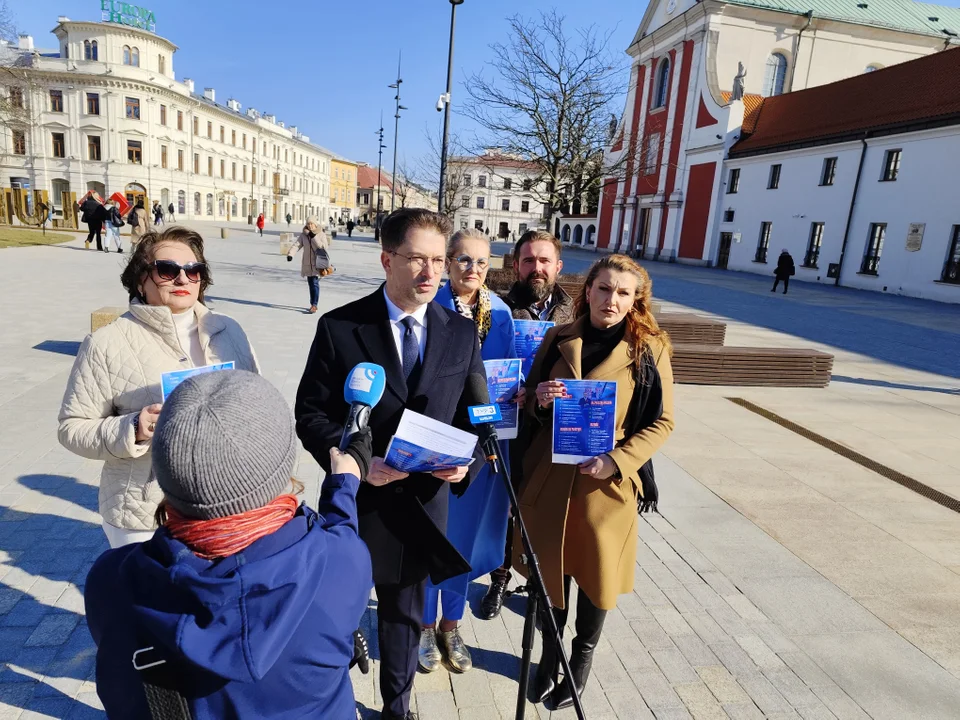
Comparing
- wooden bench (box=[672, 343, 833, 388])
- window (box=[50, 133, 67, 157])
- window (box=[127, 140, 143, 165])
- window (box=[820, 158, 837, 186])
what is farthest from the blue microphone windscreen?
window (box=[50, 133, 67, 157])

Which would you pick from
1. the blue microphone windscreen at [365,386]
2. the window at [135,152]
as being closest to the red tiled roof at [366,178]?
the window at [135,152]

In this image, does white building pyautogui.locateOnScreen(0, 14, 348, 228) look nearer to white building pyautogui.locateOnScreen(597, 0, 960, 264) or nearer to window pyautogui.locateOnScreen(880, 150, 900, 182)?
white building pyautogui.locateOnScreen(597, 0, 960, 264)

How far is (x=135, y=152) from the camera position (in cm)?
5484

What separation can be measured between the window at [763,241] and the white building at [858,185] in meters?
0.06

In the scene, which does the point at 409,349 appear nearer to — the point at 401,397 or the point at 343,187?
the point at 401,397

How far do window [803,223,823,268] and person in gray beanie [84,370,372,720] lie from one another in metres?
34.7

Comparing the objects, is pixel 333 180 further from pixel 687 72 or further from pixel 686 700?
pixel 686 700

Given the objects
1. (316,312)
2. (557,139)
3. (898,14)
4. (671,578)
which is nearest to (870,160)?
(557,139)

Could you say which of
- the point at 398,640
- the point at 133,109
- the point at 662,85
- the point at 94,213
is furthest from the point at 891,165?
the point at 133,109

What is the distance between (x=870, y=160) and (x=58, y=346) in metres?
32.4

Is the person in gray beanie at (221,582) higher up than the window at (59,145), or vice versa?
the window at (59,145)

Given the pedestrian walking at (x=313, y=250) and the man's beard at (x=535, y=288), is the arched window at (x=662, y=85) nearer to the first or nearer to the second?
the pedestrian walking at (x=313, y=250)

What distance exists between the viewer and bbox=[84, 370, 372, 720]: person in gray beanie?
1076 millimetres

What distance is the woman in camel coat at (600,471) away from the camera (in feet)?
8.73
